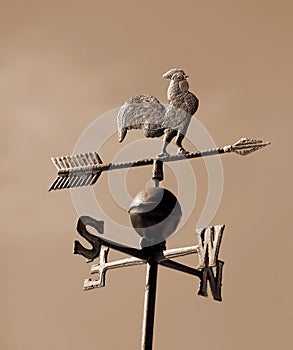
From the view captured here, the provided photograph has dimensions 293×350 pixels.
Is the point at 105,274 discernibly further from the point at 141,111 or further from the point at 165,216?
the point at 141,111

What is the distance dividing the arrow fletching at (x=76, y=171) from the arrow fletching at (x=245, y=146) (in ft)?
1.57

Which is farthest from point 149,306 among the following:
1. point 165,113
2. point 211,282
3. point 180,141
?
point 165,113

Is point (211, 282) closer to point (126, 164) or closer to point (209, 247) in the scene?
point (209, 247)

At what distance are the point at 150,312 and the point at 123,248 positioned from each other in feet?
0.66

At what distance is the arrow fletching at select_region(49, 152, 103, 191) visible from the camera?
2785 mm

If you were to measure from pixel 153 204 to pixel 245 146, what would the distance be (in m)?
0.53

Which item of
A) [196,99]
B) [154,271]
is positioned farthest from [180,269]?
[196,99]

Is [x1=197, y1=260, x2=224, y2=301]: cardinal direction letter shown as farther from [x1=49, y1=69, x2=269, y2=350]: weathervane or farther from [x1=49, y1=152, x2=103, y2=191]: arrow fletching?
[x1=49, y1=152, x2=103, y2=191]: arrow fletching

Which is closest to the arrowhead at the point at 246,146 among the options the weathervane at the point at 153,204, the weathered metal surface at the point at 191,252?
the weathervane at the point at 153,204

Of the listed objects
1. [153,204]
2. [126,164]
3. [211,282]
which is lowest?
[211,282]

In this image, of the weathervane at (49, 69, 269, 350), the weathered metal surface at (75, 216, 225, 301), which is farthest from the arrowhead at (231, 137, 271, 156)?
the weathered metal surface at (75, 216, 225, 301)

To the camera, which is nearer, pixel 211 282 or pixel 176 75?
pixel 211 282

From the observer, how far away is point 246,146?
2744 millimetres

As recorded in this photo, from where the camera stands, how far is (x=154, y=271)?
2.33m
